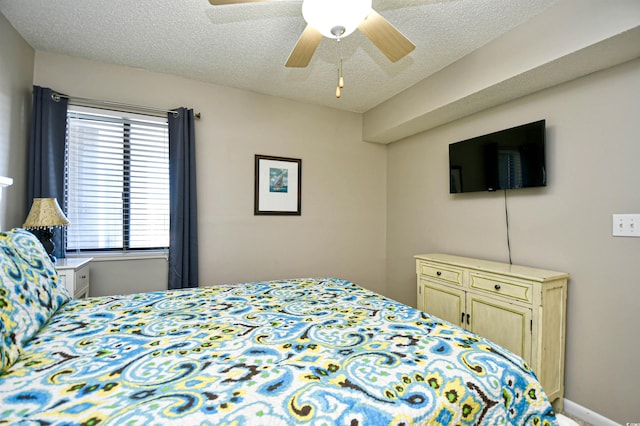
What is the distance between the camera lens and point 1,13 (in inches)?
77.0

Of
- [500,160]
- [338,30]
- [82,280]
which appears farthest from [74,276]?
[500,160]

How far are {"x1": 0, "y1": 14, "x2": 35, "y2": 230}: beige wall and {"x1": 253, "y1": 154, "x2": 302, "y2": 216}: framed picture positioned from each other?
1.85m

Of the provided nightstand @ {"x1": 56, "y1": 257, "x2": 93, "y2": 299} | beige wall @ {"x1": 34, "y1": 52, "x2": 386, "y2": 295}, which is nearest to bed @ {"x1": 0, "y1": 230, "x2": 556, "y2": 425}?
nightstand @ {"x1": 56, "y1": 257, "x2": 93, "y2": 299}

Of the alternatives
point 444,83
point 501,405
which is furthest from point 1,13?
point 501,405

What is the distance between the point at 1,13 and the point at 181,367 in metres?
2.65

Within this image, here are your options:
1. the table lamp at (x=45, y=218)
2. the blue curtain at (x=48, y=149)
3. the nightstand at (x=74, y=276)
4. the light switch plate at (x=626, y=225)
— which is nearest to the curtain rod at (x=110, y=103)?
the blue curtain at (x=48, y=149)

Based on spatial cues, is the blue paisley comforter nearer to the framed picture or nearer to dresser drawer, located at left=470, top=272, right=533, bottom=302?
dresser drawer, located at left=470, top=272, right=533, bottom=302

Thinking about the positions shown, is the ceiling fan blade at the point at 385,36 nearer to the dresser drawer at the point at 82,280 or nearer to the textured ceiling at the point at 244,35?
the textured ceiling at the point at 244,35

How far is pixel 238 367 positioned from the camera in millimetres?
957

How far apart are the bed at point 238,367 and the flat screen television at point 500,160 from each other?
1.52m

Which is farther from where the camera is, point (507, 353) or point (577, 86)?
point (577, 86)

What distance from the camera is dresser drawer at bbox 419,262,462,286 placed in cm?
239

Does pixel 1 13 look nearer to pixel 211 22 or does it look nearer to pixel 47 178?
pixel 47 178

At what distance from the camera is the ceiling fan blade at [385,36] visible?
1542 millimetres
